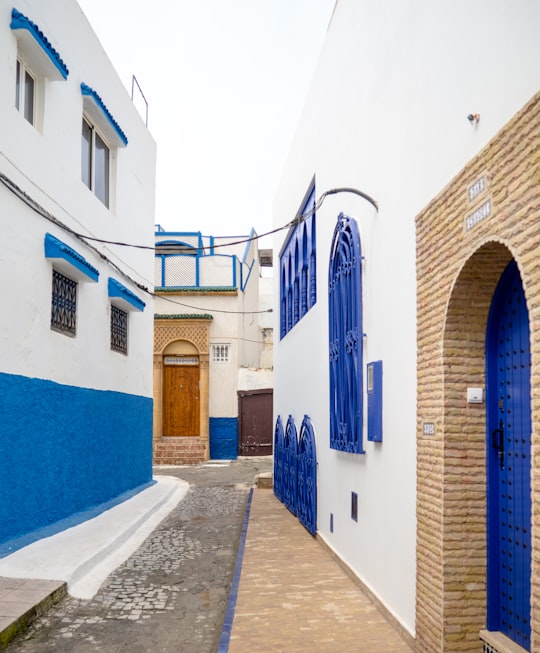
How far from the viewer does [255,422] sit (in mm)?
20922

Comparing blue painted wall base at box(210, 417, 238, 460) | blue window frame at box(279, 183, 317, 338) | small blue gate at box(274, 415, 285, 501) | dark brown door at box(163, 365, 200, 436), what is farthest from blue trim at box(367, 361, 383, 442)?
dark brown door at box(163, 365, 200, 436)

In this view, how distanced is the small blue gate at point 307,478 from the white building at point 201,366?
10.2m

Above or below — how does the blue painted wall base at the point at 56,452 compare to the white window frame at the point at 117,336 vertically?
below

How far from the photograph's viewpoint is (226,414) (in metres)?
20.5

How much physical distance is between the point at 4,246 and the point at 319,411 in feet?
13.4

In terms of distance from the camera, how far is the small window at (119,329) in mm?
11016

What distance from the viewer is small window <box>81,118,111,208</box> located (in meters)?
9.81

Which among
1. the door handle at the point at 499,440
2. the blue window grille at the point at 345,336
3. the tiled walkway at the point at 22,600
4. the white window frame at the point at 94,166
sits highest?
the white window frame at the point at 94,166

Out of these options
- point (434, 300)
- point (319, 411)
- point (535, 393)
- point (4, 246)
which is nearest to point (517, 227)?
point (535, 393)

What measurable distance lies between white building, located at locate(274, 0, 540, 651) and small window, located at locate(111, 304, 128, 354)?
10.8ft

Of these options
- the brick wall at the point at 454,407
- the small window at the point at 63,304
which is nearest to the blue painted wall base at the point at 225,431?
the small window at the point at 63,304

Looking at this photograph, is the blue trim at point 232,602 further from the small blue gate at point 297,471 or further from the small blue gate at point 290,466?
the small blue gate at point 290,466

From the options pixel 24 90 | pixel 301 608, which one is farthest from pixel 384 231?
pixel 24 90

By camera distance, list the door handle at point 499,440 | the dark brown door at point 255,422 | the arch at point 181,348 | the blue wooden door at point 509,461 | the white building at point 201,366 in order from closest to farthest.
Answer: the blue wooden door at point 509,461, the door handle at point 499,440, the white building at point 201,366, the arch at point 181,348, the dark brown door at point 255,422
